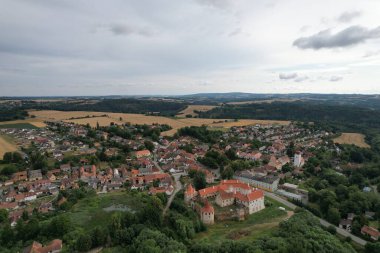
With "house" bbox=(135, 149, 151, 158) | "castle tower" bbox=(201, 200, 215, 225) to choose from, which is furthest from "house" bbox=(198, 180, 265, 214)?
"house" bbox=(135, 149, 151, 158)

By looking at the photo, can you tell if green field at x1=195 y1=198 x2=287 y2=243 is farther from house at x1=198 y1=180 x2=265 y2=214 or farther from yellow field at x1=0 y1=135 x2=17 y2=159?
yellow field at x1=0 y1=135 x2=17 y2=159

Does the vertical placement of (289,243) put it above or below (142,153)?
below

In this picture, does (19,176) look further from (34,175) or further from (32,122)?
(32,122)

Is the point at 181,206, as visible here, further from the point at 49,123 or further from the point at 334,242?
the point at 49,123

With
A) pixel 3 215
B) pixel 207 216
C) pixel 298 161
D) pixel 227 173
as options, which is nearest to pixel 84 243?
pixel 3 215

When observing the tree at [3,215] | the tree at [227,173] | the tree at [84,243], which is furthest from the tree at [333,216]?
the tree at [3,215]

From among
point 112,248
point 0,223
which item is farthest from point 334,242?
point 0,223

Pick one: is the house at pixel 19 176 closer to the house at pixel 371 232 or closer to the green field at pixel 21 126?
the green field at pixel 21 126
